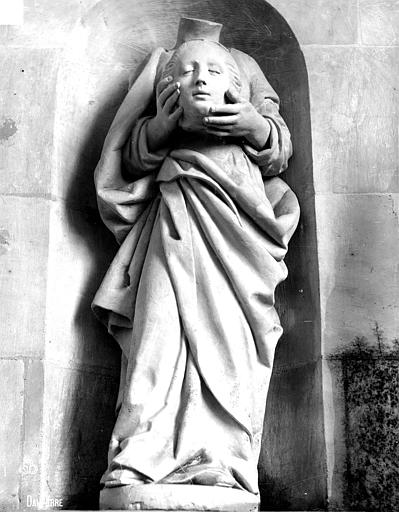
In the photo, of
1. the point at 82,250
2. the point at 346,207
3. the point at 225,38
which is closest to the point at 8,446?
the point at 82,250

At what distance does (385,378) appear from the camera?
248 inches

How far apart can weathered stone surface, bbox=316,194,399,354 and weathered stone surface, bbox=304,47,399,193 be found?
0.10 metres

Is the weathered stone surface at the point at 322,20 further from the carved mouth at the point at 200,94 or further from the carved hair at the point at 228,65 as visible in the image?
the carved mouth at the point at 200,94

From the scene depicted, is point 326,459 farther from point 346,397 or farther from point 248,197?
point 248,197

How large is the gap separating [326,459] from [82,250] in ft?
5.42

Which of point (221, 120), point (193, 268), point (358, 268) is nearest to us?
point (193, 268)

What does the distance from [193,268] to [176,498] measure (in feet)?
3.79

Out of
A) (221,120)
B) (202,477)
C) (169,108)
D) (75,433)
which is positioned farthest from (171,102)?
(202,477)

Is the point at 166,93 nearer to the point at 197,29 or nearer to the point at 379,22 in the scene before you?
the point at 197,29

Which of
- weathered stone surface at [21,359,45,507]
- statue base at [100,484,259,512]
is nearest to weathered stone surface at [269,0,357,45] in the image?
weathered stone surface at [21,359,45,507]

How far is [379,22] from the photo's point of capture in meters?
6.91

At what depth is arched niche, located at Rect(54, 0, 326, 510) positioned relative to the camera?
21.0 feet

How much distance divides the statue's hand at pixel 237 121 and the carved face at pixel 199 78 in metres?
0.04

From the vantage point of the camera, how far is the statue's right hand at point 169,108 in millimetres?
6324
